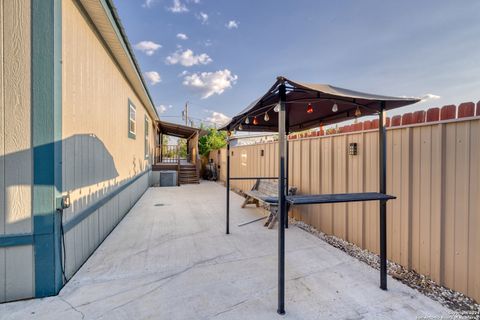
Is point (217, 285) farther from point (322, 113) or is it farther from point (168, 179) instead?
point (168, 179)

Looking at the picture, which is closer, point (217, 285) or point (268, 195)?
point (217, 285)

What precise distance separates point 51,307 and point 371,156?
13.3 feet

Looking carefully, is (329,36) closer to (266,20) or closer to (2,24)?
(266,20)

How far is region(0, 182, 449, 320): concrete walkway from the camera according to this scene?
180 centimetres

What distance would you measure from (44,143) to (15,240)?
0.95 meters

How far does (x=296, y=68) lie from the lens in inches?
304

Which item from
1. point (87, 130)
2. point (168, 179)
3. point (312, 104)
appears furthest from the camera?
point (168, 179)

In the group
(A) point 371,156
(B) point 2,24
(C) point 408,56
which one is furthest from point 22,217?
(C) point 408,56

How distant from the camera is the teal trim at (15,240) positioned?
1.90 metres

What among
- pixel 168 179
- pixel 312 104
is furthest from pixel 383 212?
pixel 168 179

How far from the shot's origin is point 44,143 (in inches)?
78.2

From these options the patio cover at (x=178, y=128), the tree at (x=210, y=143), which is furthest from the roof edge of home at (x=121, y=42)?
the tree at (x=210, y=143)

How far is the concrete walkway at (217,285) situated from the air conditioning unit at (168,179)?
6.81 m

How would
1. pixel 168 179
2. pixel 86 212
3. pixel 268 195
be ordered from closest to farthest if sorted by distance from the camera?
1. pixel 86 212
2. pixel 268 195
3. pixel 168 179
